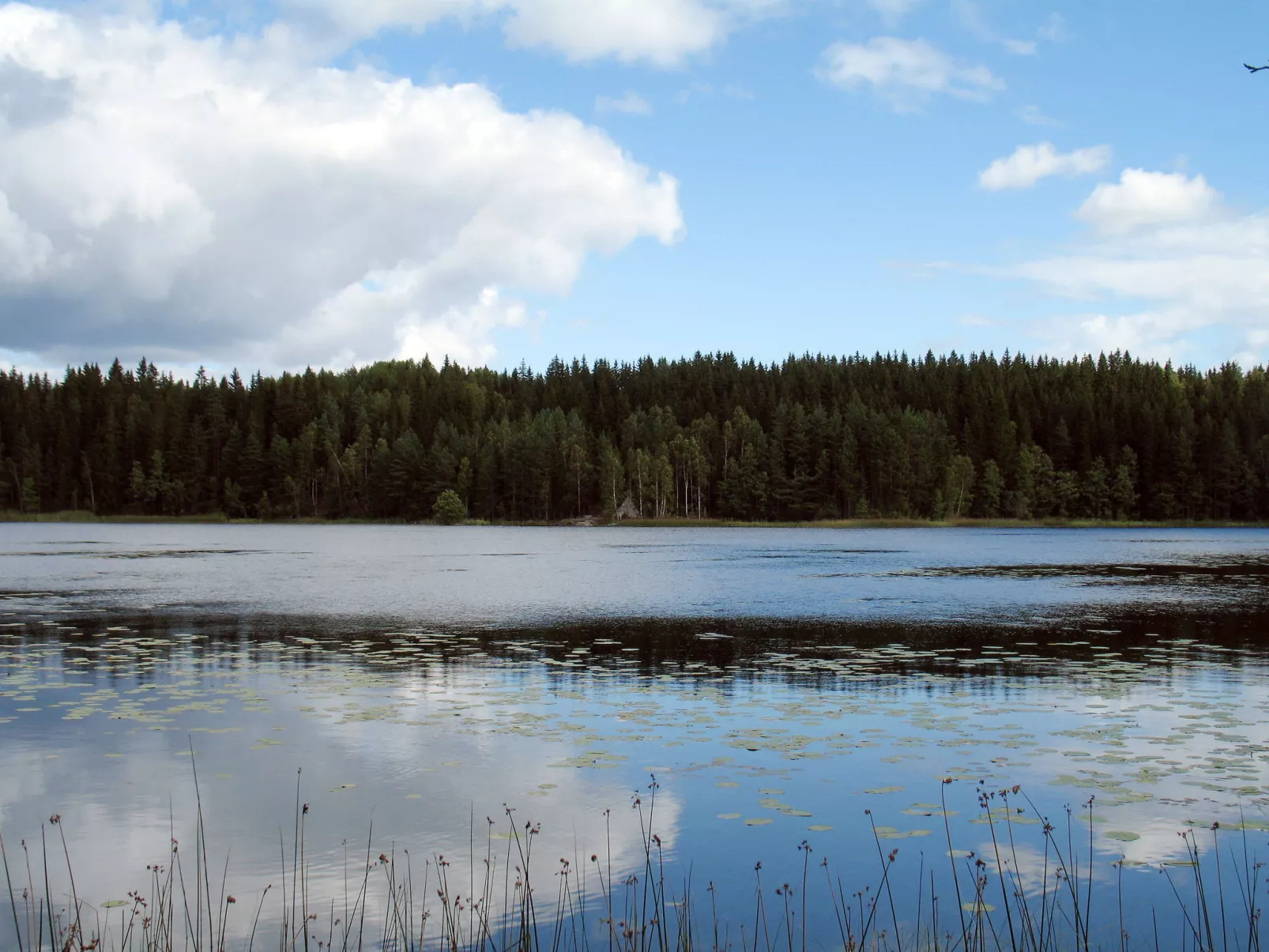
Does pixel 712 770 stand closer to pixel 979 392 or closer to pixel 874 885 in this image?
pixel 874 885

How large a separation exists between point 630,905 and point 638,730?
21.9ft

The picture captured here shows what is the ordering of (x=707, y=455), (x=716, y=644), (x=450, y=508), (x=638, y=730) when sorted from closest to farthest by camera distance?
(x=638, y=730) → (x=716, y=644) → (x=450, y=508) → (x=707, y=455)

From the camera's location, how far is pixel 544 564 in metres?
62.2

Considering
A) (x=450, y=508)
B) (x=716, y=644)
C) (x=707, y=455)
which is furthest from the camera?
(x=707, y=455)

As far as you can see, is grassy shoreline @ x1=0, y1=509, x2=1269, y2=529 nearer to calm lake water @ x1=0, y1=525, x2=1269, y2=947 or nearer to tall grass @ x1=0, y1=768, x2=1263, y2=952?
calm lake water @ x1=0, y1=525, x2=1269, y2=947

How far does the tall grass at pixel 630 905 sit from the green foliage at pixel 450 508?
151 m

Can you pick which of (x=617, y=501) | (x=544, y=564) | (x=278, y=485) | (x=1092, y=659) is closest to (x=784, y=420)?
(x=617, y=501)

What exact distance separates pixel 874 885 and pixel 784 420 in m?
156

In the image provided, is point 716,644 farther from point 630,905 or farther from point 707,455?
point 707,455

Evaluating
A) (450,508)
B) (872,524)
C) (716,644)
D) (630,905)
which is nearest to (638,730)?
(630,905)

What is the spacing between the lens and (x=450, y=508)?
160m

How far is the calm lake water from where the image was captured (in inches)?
424

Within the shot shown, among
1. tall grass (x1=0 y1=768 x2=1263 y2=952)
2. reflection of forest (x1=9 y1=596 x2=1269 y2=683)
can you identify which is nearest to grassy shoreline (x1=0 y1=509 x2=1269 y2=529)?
reflection of forest (x1=9 y1=596 x2=1269 y2=683)

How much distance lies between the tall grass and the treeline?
144 m
